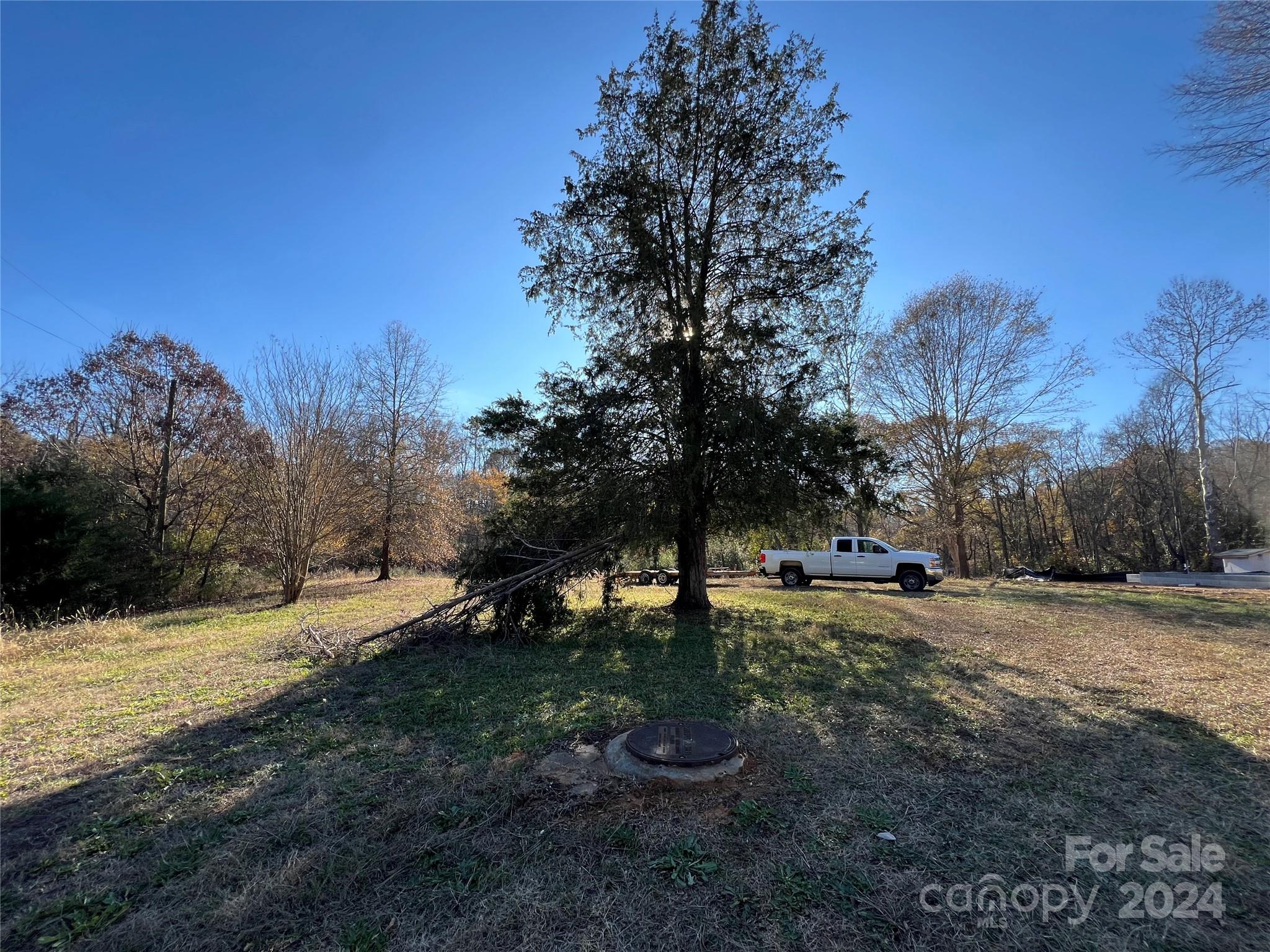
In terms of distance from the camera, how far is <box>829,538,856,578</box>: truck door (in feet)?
59.0

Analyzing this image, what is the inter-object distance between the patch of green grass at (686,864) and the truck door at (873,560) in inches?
659

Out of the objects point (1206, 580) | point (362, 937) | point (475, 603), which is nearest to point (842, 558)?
point (1206, 580)

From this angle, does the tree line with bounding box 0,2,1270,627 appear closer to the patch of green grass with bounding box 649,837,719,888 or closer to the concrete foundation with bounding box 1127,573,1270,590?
the patch of green grass with bounding box 649,837,719,888

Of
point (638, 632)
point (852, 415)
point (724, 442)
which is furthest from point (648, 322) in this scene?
point (638, 632)

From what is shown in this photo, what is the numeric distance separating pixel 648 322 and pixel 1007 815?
357 inches

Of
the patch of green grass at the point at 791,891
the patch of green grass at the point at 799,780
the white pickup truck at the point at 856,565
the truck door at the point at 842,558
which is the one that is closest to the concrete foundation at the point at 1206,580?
the white pickup truck at the point at 856,565

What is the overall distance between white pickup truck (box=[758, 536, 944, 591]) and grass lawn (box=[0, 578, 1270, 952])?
9.91 meters

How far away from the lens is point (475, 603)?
762 cm

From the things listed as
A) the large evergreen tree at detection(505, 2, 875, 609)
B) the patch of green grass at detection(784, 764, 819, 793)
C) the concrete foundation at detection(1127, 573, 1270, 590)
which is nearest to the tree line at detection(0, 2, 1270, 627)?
the large evergreen tree at detection(505, 2, 875, 609)

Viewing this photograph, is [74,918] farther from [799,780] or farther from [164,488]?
[164,488]

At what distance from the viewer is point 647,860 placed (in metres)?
2.47

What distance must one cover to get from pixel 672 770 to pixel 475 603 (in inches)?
200

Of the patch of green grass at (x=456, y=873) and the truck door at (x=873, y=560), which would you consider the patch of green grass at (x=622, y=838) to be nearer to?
the patch of green grass at (x=456, y=873)

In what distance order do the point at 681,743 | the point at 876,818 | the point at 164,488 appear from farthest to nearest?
the point at 164,488, the point at 681,743, the point at 876,818
